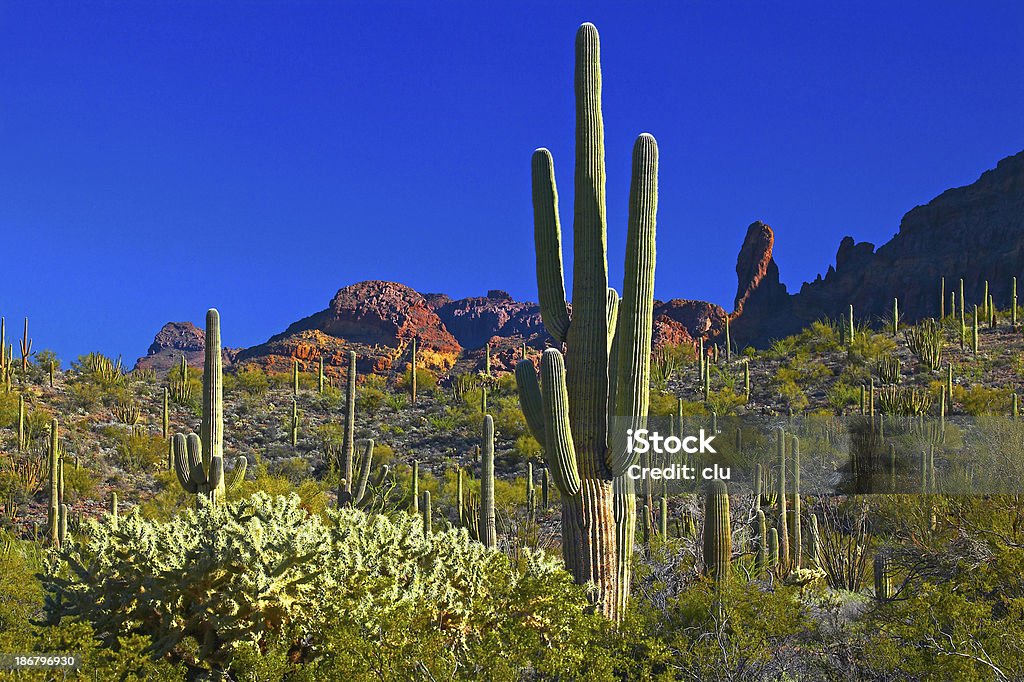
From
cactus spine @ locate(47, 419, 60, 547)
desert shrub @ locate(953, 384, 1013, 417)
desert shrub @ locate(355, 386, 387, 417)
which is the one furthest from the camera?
desert shrub @ locate(355, 386, 387, 417)

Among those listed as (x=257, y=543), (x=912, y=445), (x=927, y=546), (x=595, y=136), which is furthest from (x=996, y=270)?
(x=257, y=543)

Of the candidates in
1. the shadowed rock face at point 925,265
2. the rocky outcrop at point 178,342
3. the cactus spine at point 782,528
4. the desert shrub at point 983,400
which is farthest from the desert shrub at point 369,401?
the rocky outcrop at point 178,342

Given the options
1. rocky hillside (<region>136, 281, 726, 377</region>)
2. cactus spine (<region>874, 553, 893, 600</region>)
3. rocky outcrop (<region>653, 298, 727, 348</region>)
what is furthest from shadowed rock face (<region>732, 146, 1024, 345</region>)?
cactus spine (<region>874, 553, 893, 600</region>)

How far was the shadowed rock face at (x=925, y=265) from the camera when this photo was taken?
6122 cm

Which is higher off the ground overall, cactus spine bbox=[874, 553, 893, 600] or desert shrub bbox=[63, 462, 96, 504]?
desert shrub bbox=[63, 462, 96, 504]

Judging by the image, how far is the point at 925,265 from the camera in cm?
6638

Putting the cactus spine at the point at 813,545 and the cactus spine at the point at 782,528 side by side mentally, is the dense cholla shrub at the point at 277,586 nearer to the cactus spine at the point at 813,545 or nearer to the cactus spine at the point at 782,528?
the cactus spine at the point at 782,528

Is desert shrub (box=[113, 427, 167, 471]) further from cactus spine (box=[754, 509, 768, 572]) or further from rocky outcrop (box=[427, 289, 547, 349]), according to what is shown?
rocky outcrop (box=[427, 289, 547, 349])

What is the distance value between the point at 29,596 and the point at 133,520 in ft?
14.5

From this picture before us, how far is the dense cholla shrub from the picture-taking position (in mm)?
6473

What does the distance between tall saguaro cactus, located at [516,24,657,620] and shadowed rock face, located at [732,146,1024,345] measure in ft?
181

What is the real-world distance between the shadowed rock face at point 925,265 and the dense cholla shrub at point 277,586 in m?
57.2

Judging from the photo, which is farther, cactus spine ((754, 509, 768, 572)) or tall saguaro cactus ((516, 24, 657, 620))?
cactus spine ((754, 509, 768, 572))

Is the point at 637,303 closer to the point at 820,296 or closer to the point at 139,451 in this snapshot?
the point at 139,451
